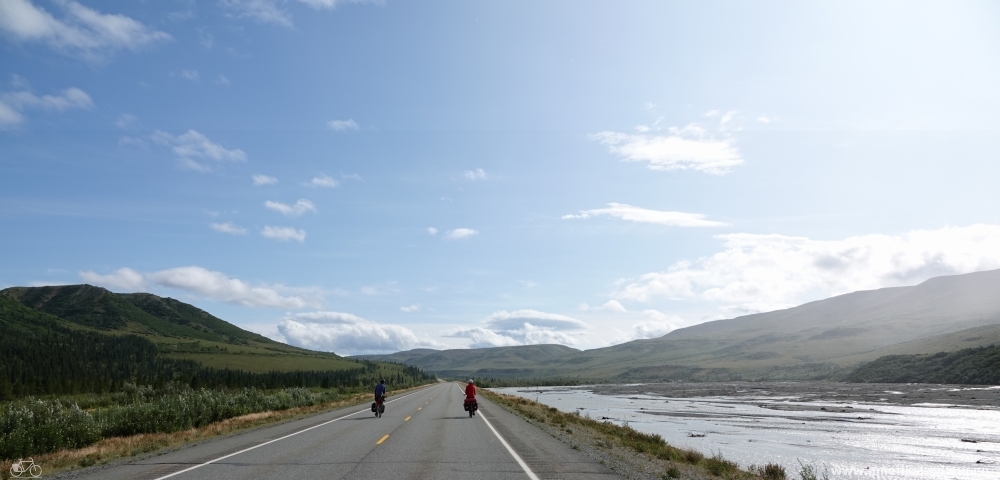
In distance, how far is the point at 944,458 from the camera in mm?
24891

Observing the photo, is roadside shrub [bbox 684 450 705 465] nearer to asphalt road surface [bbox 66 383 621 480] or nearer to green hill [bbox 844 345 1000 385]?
asphalt road surface [bbox 66 383 621 480]

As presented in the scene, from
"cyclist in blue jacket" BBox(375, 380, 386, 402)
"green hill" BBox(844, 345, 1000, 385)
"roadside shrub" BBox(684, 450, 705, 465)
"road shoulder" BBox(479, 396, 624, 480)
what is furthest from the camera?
"green hill" BBox(844, 345, 1000, 385)

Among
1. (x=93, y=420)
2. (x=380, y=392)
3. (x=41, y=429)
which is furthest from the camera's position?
(x=380, y=392)

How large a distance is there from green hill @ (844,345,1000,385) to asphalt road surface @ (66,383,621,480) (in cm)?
9405

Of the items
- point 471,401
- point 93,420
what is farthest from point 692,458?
point 93,420

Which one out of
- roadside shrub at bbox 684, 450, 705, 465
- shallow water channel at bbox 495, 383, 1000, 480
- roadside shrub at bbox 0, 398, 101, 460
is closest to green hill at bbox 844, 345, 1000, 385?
shallow water channel at bbox 495, 383, 1000, 480

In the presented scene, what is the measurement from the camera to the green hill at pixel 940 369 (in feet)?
280

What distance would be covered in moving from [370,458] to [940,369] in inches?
4614

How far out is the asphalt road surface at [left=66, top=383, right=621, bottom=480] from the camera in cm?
1277

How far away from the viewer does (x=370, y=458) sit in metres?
15.0

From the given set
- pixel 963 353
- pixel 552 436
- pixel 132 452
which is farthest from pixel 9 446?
pixel 963 353

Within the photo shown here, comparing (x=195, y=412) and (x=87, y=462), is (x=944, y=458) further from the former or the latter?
(x=195, y=412)

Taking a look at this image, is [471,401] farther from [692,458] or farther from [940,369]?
[940,369]

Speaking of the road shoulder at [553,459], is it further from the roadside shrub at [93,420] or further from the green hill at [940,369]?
the green hill at [940,369]
